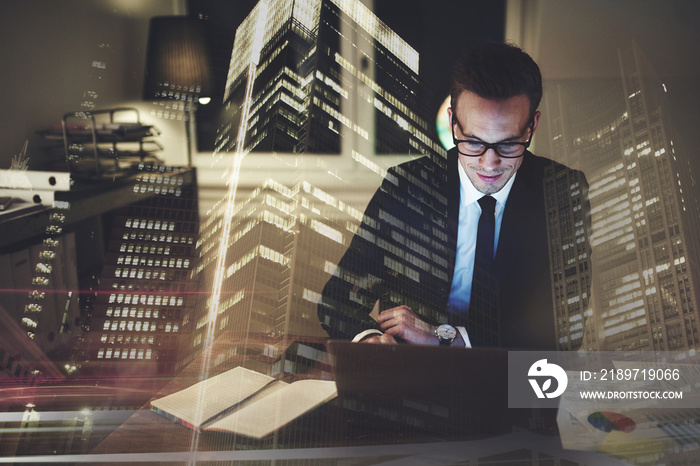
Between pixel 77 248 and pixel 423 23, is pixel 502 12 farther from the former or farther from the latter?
pixel 77 248

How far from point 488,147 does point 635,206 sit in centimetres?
144

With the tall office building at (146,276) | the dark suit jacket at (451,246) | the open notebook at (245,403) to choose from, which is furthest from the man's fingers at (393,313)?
the tall office building at (146,276)

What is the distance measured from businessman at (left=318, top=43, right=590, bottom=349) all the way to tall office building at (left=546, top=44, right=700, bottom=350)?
0.23 meters

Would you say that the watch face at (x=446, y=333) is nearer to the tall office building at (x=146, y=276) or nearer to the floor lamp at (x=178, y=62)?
the floor lamp at (x=178, y=62)

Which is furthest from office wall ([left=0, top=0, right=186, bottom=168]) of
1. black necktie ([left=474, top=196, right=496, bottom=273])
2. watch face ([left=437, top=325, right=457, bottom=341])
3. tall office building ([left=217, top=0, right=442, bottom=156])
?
watch face ([left=437, top=325, right=457, bottom=341])

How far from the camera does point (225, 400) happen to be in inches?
69.8

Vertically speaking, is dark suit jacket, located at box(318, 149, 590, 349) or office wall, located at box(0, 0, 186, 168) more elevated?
office wall, located at box(0, 0, 186, 168)

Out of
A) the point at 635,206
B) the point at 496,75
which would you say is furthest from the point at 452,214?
the point at 635,206

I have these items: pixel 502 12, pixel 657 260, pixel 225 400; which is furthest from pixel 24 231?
pixel 657 260

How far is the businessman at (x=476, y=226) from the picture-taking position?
215cm

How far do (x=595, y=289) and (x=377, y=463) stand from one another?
192cm

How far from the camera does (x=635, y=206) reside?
300cm

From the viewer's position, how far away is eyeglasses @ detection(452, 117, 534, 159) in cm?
223

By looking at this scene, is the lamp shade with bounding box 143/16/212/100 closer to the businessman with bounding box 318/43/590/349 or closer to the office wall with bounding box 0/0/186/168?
the office wall with bounding box 0/0/186/168
